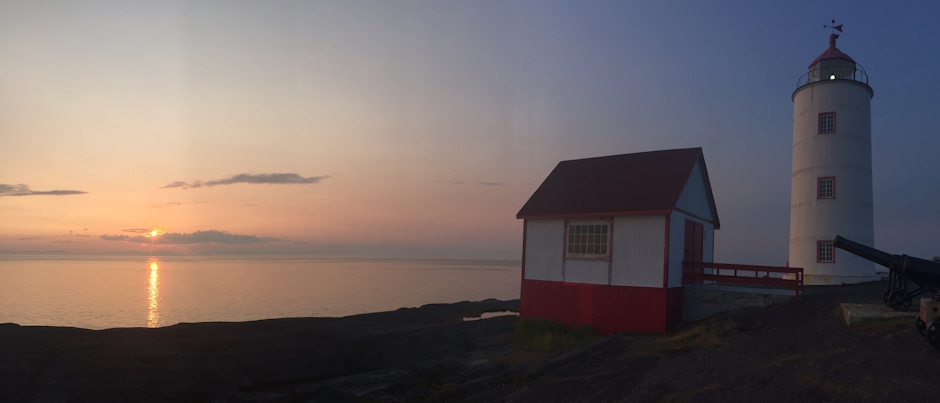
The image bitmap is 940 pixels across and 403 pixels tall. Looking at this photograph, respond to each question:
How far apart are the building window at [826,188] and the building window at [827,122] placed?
228cm

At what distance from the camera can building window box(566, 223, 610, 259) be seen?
18.6 meters

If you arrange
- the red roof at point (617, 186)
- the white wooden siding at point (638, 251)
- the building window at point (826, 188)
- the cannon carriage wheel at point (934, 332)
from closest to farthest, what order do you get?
the cannon carriage wheel at point (934, 332), the white wooden siding at point (638, 251), the red roof at point (617, 186), the building window at point (826, 188)

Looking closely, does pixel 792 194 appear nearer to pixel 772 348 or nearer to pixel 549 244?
pixel 549 244

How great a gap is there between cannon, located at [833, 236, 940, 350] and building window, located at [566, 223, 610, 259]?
6.64 metres

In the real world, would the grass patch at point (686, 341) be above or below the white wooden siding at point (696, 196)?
below

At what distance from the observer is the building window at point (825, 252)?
25672 millimetres

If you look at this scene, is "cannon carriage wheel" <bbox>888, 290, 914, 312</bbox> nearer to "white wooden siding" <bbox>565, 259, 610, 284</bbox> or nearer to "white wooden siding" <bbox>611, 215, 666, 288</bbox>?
"white wooden siding" <bbox>611, 215, 666, 288</bbox>

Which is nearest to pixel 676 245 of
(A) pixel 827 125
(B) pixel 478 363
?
(B) pixel 478 363

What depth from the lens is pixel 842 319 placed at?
13258 millimetres

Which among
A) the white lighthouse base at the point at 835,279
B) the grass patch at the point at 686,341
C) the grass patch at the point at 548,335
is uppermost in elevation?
the white lighthouse base at the point at 835,279

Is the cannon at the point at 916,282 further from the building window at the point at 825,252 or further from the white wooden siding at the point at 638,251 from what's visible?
the building window at the point at 825,252

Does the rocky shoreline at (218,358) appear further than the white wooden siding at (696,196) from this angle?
No

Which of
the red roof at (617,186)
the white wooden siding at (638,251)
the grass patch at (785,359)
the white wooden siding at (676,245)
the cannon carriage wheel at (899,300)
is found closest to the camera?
the grass patch at (785,359)

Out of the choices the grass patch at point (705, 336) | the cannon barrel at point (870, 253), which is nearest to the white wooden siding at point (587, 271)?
the grass patch at point (705, 336)
